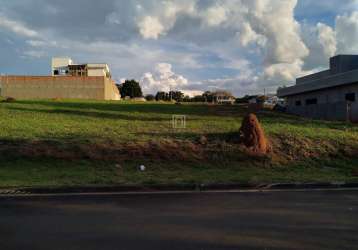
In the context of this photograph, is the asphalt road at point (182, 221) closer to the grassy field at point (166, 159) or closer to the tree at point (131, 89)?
the grassy field at point (166, 159)

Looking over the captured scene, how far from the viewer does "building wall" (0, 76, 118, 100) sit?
72750 millimetres

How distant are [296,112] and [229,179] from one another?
35.9m

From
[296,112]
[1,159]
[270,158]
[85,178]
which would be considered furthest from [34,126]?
[296,112]

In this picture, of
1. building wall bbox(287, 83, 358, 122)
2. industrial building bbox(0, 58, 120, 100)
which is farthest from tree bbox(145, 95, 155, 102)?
building wall bbox(287, 83, 358, 122)

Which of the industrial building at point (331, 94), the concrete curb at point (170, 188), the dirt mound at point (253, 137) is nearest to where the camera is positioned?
the concrete curb at point (170, 188)

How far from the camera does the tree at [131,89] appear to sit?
121 meters

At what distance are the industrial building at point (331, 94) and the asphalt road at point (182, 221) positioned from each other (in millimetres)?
24409

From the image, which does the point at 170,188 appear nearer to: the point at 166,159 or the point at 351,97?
the point at 166,159

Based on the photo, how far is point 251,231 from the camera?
658 cm

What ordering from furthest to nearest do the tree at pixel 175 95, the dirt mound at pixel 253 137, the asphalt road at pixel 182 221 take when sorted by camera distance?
the tree at pixel 175 95
the dirt mound at pixel 253 137
the asphalt road at pixel 182 221

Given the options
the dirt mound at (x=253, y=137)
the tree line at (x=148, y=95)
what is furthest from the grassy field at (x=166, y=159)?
the tree line at (x=148, y=95)

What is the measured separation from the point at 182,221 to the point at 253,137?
9.29m

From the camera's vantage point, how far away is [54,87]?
7288 centimetres

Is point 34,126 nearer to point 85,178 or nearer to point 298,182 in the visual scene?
point 85,178
